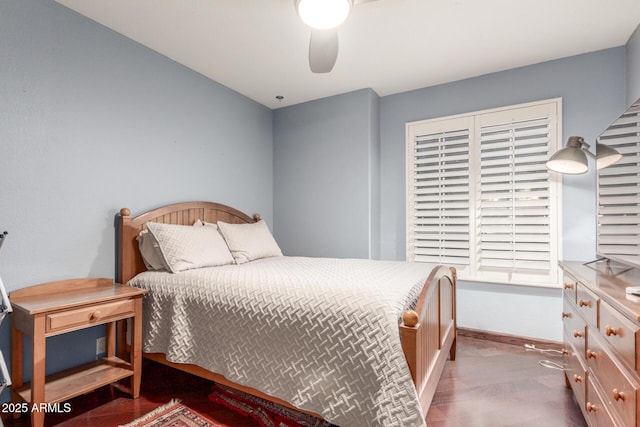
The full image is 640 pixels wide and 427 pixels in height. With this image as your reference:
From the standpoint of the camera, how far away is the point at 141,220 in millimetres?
2467

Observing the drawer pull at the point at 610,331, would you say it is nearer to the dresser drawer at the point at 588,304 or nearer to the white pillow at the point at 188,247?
the dresser drawer at the point at 588,304

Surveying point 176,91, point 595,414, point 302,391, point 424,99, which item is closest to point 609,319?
point 595,414

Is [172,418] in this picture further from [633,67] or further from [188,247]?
[633,67]

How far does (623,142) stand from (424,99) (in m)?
2.03

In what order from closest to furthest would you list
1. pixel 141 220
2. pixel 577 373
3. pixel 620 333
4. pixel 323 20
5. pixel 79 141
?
pixel 620 333, pixel 323 20, pixel 577 373, pixel 79 141, pixel 141 220

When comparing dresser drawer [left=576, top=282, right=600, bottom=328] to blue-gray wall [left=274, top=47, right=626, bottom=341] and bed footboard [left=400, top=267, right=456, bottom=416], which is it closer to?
bed footboard [left=400, top=267, right=456, bottom=416]

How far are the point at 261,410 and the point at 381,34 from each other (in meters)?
2.68

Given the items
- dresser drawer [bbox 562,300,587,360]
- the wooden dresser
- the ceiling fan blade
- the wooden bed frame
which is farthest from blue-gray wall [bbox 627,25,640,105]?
the ceiling fan blade

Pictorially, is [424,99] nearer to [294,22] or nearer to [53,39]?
[294,22]

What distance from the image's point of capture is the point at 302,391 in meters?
1.58

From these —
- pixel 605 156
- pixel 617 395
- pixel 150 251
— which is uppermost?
pixel 605 156

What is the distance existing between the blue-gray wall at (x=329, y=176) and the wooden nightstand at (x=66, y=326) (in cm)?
199

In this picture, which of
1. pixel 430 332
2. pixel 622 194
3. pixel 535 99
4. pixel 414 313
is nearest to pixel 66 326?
pixel 414 313

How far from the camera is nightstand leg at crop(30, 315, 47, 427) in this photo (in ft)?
5.16
